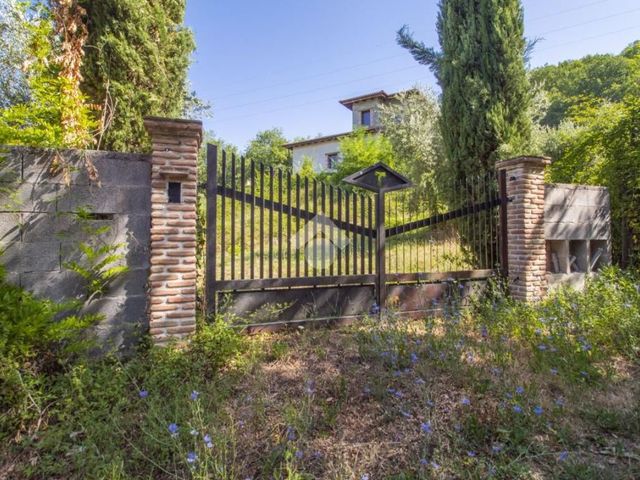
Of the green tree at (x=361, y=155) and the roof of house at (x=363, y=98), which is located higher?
the roof of house at (x=363, y=98)

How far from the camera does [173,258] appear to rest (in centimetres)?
320

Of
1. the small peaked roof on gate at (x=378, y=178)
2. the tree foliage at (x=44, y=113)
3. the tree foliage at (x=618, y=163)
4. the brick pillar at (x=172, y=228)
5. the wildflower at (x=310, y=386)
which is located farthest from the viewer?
the tree foliage at (x=618, y=163)

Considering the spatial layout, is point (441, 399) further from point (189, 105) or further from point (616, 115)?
point (189, 105)

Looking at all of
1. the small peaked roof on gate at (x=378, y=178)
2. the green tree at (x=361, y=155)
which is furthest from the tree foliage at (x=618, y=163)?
the green tree at (x=361, y=155)

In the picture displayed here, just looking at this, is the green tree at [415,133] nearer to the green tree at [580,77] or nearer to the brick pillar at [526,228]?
the brick pillar at [526,228]

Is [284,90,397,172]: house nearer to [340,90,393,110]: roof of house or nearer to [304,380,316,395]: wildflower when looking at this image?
[340,90,393,110]: roof of house

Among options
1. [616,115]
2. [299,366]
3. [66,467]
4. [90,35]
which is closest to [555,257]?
[616,115]

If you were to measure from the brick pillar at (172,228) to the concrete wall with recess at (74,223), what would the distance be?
14 cm

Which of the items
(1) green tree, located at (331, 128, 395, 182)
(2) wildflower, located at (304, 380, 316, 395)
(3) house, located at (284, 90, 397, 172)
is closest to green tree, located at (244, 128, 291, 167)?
(3) house, located at (284, 90, 397, 172)

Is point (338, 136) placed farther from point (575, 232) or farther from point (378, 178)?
point (378, 178)

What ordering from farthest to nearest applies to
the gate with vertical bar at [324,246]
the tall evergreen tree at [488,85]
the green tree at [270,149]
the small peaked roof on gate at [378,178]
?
the green tree at [270,149]
the tall evergreen tree at [488,85]
the small peaked roof on gate at [378,178]
the gate with vertical bar at [324,246]

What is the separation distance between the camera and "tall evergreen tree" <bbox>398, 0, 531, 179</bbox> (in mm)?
6293

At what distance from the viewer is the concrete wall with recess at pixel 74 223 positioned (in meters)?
2.87

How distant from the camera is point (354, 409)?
8.23 feet
